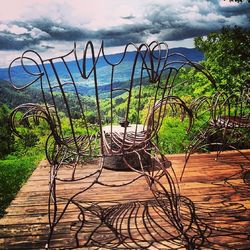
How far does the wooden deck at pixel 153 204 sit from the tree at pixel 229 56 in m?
2.31

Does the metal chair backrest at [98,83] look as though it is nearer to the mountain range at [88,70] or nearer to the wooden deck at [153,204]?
the mountain range at [88,70]

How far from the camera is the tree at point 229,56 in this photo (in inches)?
215

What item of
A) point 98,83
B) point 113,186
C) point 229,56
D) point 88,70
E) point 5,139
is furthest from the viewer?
point 229,56

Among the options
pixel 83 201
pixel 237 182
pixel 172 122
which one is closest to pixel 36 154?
pixel 172 122

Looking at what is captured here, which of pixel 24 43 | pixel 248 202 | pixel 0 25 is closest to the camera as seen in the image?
pixel 248 202

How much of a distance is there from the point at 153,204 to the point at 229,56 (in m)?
3.82

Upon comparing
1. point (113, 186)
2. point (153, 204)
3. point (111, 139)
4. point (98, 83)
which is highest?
point (98, 83)

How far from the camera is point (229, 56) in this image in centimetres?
577

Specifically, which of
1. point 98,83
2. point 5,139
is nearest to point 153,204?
point 98,83

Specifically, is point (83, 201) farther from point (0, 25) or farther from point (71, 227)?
point (0, 25)

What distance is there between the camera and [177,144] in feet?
14.9

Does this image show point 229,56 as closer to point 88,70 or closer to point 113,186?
point 88,70

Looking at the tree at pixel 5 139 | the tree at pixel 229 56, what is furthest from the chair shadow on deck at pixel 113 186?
the tree at pixel 229 56

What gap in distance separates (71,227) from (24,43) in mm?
6919
